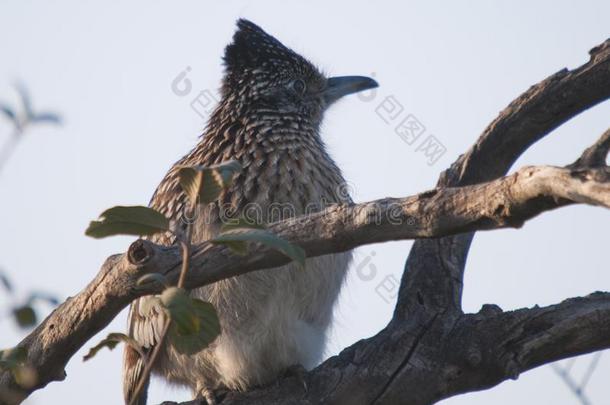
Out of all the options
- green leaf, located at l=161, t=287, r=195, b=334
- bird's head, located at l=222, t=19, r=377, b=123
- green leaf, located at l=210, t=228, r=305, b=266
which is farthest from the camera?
bird's head, located at l=222, t=19, r=377, b=123

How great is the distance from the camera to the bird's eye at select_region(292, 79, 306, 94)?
6.88m

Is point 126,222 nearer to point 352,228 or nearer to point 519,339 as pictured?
point 352,228

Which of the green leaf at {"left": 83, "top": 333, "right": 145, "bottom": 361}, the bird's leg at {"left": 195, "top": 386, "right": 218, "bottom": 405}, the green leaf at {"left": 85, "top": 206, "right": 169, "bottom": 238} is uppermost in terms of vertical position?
the bird's leg at {"left": 195, "top": 386, "right": 218, "bottom": 405}

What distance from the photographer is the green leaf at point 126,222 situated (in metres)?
3.17

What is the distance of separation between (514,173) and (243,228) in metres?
0.91

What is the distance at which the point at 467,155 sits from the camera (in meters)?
5.15

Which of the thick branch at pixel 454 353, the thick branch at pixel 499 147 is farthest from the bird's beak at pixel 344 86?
the thick branch at pixel 454 353

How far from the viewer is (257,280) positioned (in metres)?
5.46

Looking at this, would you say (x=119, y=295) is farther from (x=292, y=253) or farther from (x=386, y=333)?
(x=386, y=333)

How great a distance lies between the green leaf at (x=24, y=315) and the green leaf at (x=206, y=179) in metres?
0.62

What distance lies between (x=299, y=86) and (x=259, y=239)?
3.96 m

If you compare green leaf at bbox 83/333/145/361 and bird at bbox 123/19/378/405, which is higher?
bird at bbox 123/19/378/405

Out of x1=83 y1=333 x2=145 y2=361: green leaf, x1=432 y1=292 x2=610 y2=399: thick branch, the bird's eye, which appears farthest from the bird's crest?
x1=83 y1=333 x2=145 y2=361: green leaf

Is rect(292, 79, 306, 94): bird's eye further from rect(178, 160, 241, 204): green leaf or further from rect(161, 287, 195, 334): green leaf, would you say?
rect(161, 287, 195, 334): green leaf
